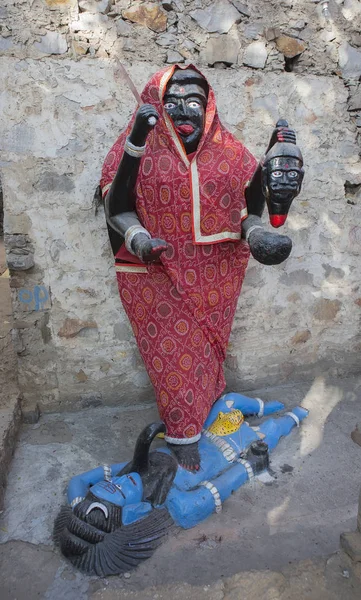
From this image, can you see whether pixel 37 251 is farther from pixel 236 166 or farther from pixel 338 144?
pixel 338 144

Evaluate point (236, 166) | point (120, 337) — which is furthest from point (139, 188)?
point (120, 337)

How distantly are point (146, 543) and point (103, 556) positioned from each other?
19 cm

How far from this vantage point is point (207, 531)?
2.03m

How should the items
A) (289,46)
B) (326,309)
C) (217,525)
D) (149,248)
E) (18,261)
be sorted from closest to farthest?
(149,248), (217,525), (18,261), (289,46), (326,309)

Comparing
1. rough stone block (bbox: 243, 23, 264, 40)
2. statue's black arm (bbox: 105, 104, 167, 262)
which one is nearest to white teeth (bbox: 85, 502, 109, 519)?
statue's black arm (bbox: 105, 104, 167, 262)

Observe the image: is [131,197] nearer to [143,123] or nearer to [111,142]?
Answer: [143,123]

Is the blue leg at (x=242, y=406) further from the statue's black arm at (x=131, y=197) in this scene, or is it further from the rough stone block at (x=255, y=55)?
the rough stone block at (x=255, y=55)

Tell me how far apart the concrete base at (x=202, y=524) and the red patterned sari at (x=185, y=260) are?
0.46 m

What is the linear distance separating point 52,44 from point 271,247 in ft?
5.24

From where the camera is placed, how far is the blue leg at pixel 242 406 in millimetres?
2525

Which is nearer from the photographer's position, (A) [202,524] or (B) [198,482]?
(A) [202,524]

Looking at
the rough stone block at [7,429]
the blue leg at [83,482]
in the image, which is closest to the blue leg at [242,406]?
the blue leg at [83,482]

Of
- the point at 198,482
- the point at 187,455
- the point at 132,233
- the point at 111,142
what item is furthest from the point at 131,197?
the point at 198,482

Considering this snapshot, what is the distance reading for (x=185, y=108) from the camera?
6.89 feet
